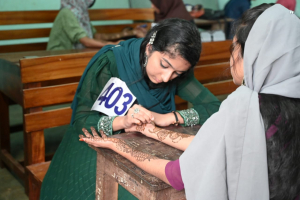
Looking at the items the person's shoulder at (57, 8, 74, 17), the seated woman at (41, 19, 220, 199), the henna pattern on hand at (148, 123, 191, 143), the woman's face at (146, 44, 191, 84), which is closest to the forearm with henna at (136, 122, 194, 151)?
the henna pattern on hand at (148, 123, 191, 143)

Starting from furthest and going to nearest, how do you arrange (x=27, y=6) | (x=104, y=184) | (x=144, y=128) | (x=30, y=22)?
(x=27, y=6) < (x=30, y=22) < (x=144, y=128) < (x=104, y=184)

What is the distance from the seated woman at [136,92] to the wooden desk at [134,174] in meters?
0.16

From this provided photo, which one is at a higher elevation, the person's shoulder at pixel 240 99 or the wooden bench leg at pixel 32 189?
the person's shoulder at pixel 240 99

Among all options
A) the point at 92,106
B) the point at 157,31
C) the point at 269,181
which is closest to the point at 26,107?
the point at 92,106

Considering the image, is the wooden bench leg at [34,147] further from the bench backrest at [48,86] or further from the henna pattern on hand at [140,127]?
the henna pattern on hand at [140,127]

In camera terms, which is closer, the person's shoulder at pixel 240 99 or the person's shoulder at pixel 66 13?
the person's shoulder at pixel 240 99

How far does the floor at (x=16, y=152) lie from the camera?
2.42 meters

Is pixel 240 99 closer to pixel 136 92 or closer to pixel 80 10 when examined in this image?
pixel 136 92

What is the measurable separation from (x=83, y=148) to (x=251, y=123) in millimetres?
995

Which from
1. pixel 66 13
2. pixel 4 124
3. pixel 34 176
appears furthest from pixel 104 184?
pixel 66 13

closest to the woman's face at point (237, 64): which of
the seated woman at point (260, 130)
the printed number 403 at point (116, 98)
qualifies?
the seated woman at point (260, 130)

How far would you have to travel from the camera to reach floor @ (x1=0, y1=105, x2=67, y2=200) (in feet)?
7.93

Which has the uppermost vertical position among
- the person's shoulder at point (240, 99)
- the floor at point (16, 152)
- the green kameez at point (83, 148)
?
the person's shoulder at point (240, 99)

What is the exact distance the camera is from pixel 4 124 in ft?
8.95
